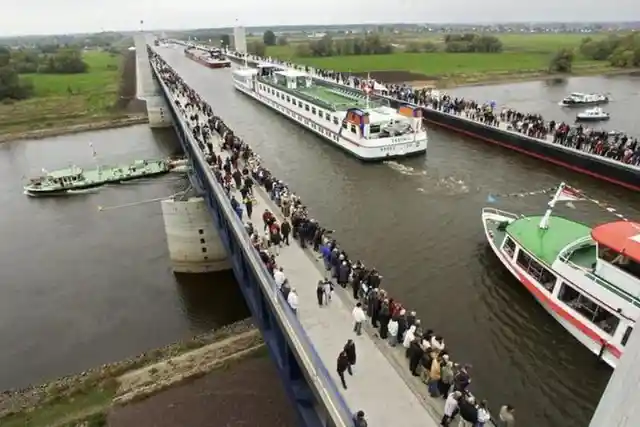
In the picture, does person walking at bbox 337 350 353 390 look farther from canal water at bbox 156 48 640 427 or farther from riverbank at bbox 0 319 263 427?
riverbank at bbox 0 319 263 427

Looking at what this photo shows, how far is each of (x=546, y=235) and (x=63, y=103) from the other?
108 m

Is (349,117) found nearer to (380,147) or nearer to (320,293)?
(380,147)

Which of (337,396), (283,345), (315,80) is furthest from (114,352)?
(315,80)

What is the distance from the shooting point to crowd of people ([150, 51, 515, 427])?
485 inches

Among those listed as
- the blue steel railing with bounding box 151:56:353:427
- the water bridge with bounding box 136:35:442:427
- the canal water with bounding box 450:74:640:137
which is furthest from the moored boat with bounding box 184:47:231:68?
the water bridge with bounding box 136:35:442:427

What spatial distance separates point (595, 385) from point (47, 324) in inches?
1143

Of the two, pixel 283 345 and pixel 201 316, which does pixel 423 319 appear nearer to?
pixel 283 345

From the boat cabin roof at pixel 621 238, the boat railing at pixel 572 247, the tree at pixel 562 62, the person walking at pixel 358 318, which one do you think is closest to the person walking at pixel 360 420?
the person walking at pixel 358 318

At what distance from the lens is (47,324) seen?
97.3 feet

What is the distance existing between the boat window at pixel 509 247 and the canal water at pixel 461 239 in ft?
4.34

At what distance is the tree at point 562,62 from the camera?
114 metres

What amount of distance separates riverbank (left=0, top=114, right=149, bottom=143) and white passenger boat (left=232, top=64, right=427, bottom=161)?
34292mm

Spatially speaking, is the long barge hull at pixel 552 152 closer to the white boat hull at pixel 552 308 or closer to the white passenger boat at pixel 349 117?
the white passenger boat at pixel 349 117

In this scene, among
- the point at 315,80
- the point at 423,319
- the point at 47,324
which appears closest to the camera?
the point at 423,319
